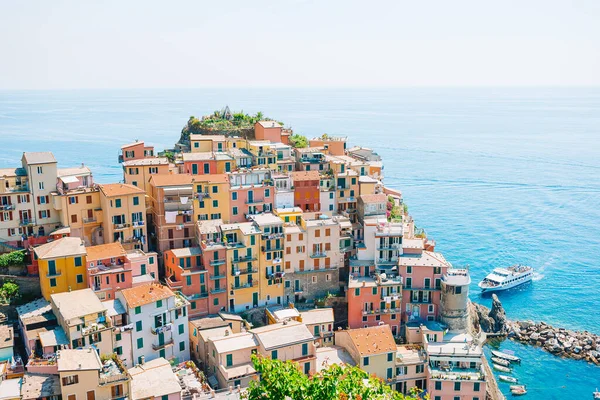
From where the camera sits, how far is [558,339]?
2202 inches

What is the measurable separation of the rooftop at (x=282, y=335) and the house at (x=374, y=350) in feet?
13.9

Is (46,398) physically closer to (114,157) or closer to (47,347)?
(47,347)

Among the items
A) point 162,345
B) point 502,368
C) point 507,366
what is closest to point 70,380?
point 162,345

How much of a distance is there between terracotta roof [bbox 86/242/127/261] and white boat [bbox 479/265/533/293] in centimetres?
4154

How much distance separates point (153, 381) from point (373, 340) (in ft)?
54.2

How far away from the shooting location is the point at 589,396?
4878 centimetres

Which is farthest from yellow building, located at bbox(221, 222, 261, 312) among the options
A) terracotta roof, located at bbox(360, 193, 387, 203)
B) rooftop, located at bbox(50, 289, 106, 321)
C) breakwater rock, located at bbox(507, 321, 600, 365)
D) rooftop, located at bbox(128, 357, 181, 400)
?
breakwater rock, located at bbox(507, 321, 600, 365)

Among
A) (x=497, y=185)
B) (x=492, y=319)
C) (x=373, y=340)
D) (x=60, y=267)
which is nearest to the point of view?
(x=60, y=267)

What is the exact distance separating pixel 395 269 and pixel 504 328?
52.0ft

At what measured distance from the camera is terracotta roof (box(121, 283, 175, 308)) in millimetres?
39344

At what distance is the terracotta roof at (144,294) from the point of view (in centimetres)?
3934

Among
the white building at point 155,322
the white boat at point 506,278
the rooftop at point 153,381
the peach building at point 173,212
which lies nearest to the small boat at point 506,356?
the white boat at point 506,278

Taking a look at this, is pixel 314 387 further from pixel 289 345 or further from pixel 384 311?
pixel 384 311

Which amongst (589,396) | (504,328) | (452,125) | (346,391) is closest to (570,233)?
(504,328)
